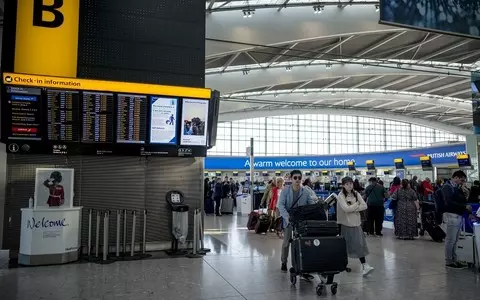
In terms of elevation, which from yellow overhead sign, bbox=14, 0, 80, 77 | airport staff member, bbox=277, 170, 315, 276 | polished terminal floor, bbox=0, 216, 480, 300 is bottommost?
polished terminal floor, bbox=0, 216, 480, 300

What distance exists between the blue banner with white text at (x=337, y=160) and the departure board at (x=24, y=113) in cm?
1881

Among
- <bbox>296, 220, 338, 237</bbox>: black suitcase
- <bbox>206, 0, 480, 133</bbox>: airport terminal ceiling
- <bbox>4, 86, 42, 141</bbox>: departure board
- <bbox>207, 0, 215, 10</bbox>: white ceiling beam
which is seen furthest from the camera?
<bbox>206, 0, 480, 133</bbox>: airport terminal ceiling

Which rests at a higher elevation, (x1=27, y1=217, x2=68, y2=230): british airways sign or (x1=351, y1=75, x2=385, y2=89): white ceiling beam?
(x1=351, y1=75, x2=385, y2=89): white ceiling beam

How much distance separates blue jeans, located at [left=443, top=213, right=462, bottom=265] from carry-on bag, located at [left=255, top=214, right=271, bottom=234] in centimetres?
484

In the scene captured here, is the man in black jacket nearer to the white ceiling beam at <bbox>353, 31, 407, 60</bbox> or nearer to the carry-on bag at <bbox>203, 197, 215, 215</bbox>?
the carry-on bag at <bbox>203, 197, 215, 215</bbox>

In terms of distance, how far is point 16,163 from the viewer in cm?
653

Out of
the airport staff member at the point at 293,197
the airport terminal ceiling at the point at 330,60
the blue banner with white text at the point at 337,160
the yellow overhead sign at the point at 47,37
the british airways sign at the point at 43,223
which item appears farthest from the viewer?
the blue banner with white text at the point at 337,160

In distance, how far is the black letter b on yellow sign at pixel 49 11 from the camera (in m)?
6.65

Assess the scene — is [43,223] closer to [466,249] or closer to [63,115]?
[63,115]

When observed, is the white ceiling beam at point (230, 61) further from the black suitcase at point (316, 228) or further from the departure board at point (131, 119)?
the black suitcase at point (316, 228)

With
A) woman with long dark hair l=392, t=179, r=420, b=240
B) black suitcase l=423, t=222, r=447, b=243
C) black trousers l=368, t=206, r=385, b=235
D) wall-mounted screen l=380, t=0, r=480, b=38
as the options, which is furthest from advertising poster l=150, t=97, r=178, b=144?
black suitcase l=423, t=222, r=447, b=243

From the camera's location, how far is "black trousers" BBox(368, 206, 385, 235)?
10.2 meters

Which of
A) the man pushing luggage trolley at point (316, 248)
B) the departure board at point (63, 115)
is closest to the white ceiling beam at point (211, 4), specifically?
the departure board at point (63, 115)

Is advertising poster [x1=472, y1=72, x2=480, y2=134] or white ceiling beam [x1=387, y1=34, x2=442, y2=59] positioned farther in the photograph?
white ceiling beam [x1=387, y1=34, x2=442, y2=59]
